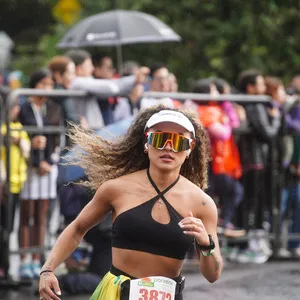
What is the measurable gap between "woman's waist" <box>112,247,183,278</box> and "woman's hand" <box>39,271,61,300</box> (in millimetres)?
357

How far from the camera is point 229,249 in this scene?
12.4 meters

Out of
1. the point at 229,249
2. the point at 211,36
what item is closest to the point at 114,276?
the point at 229,249

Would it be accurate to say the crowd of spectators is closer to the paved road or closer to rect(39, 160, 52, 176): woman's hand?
rect(39, 160, 52, 176): woman's hand

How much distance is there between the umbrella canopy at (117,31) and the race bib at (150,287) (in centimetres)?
677

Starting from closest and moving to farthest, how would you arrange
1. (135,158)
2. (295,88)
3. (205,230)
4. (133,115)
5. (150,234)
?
(205,230)
(150,234)
(135,158)
(133,115)
(295,88)

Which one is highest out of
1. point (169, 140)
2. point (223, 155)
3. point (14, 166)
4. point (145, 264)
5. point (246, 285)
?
point (169, 140)

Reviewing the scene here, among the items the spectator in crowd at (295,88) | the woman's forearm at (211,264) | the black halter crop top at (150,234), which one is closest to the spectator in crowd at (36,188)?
the spectator in crowd at (295,88)

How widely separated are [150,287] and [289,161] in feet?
22.0

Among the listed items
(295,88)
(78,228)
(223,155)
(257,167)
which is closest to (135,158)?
(78,228)

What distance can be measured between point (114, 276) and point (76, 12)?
1417cm

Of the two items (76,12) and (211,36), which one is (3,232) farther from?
(76,12)

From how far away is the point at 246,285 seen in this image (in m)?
10.5

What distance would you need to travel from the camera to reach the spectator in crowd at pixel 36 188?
34.6ft

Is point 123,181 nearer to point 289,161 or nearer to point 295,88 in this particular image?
point 289,161
